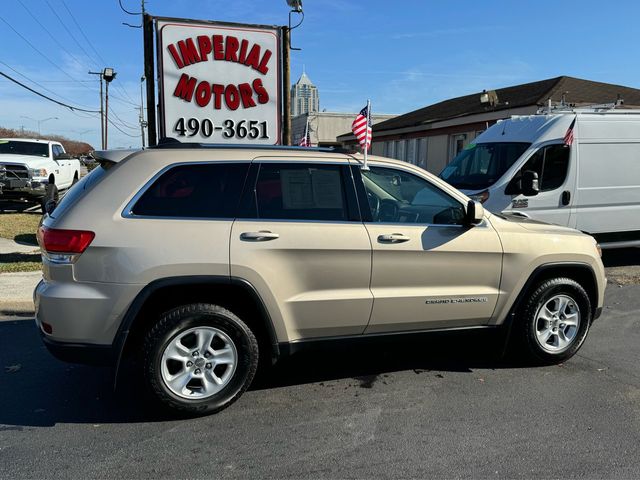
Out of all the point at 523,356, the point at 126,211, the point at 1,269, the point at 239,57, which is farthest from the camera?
the point at 239,57

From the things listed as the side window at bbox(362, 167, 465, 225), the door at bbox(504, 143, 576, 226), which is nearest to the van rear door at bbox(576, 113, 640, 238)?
the door at bbox(504, 143, 576, 226)

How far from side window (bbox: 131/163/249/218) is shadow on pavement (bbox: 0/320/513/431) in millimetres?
1249

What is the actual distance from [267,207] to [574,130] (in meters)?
6.53

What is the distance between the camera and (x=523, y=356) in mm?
A: 4727

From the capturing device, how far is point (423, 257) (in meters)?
4.11

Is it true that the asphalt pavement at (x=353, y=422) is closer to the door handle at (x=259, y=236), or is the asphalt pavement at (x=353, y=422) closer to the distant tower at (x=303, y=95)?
the door handle at (x=259, y=236)

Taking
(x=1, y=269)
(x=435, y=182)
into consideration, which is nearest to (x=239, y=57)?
(x=1, y=269)

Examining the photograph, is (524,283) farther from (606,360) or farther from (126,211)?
(126,211)

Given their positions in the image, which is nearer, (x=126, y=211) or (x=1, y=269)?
(x=126, y=211)

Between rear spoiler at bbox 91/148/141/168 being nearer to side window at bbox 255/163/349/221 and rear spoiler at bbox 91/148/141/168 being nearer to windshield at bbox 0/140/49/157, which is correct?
side window at bbox 255/163/349/221

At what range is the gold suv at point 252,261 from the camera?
347 cm

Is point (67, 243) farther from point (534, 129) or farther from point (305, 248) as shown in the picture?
point (534, 129)

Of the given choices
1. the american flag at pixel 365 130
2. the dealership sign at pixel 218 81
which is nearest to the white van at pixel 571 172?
the american flag at pixel 365 130

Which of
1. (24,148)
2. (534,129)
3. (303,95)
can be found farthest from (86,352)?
(303,95)
